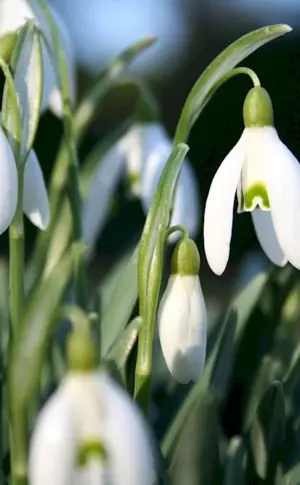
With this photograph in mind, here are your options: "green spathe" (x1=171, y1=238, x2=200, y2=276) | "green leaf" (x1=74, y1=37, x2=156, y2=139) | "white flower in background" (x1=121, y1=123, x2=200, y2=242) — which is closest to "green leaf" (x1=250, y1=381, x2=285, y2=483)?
"green spathe" (x1=171, y1=238, x2=200, y2=276)

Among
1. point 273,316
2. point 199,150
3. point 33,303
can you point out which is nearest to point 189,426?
point 33,303

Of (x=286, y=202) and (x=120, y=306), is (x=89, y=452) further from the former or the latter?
(x=120, y=306)

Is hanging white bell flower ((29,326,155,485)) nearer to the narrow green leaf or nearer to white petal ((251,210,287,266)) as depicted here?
the narrow green leaf

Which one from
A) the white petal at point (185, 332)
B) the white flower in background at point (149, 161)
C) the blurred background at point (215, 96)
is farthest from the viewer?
the blurred background at point (215, 96)

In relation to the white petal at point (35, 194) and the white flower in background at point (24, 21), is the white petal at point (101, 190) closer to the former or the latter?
the white flower in background at point (24, 21)

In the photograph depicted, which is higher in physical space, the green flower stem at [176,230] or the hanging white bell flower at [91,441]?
the green flower stem at [176,230]

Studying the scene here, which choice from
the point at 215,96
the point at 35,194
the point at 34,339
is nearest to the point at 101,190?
the point at 35,194

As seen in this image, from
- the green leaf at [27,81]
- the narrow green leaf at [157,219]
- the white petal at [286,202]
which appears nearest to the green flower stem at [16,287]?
the green leaf at [27,81]

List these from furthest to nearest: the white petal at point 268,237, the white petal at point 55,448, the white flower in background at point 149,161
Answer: the white flower in background at point 149,161 < the white petal at point 268,237 < the white petal at point 55,448
